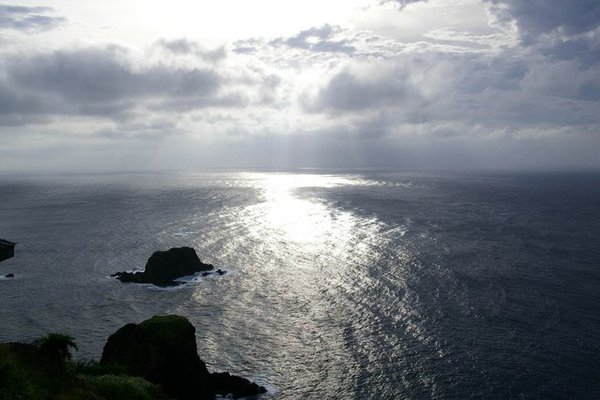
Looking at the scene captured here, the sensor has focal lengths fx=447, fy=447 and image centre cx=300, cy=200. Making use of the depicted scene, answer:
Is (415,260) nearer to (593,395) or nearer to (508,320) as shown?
(508,320)

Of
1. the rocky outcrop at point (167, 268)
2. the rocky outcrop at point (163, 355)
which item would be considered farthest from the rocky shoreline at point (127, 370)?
the rocky outcrop at point (167, 268)

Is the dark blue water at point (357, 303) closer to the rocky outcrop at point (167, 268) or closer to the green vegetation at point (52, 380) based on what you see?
the rocky outcrop at point (167, 268)

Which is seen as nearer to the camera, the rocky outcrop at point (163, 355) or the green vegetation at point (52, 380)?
the green vegetation at point (52, 380)

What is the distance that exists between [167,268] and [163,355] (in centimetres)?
5036

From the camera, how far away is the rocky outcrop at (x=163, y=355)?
41656mm

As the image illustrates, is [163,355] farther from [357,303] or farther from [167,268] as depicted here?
[167,268]

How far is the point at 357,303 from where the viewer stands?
75.6m

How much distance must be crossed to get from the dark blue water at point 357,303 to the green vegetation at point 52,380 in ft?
68.5

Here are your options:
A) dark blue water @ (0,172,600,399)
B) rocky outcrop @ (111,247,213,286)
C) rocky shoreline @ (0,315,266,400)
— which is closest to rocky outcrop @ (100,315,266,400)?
rocky shoreline @ (0,315,266,400)

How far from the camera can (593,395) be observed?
46.0 meters

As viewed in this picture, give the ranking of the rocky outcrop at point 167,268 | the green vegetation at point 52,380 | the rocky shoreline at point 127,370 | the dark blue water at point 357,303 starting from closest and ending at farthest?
the green vegetation at point 52,380 → the rocky shoreline at point 127,370 → the dark blue water at point 357,303 → the rocky outcrop at point 167,268

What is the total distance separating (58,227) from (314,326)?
392 feet

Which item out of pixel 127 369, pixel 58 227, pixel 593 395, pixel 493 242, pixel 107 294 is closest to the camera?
pixel 127 369

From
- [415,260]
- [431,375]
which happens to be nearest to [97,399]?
[431,375]
